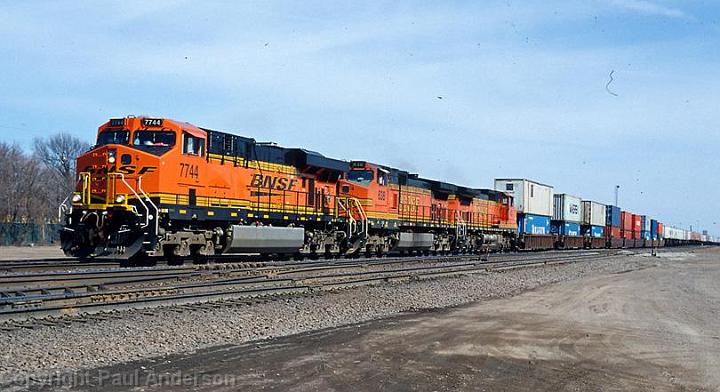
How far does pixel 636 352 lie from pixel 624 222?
63979 mm

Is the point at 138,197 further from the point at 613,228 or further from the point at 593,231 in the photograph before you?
the point at 613,228

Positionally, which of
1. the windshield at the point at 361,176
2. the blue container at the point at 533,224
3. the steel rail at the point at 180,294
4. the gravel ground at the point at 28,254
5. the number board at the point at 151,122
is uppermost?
the number board at the point at 151,122

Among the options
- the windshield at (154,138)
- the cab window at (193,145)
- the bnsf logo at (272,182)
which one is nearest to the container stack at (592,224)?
the bnsf logo at (272,182)

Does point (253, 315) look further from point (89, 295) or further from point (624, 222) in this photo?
point (624, 222)

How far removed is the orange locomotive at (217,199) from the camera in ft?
58.6

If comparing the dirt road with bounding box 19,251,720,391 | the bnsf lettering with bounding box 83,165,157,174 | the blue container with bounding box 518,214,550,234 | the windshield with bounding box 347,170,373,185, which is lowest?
the dirt road with bounding box 19,251,720,391

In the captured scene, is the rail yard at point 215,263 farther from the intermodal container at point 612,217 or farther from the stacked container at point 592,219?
the intermodal container at point 612,217

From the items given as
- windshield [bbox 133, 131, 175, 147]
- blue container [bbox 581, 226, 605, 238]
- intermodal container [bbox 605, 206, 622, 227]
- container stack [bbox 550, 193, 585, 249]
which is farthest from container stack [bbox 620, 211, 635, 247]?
windshield [bbox 133, 131, 175, 147]

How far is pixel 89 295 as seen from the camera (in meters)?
11.5

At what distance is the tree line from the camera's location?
60.8m

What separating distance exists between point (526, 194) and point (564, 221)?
7.91m

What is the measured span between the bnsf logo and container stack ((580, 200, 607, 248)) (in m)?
40.3

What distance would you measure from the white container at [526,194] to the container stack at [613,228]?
1568 cm

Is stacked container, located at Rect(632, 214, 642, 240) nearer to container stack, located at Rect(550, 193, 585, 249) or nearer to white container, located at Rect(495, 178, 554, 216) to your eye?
container stack, located at Rect(550, 193, 585, 249)
